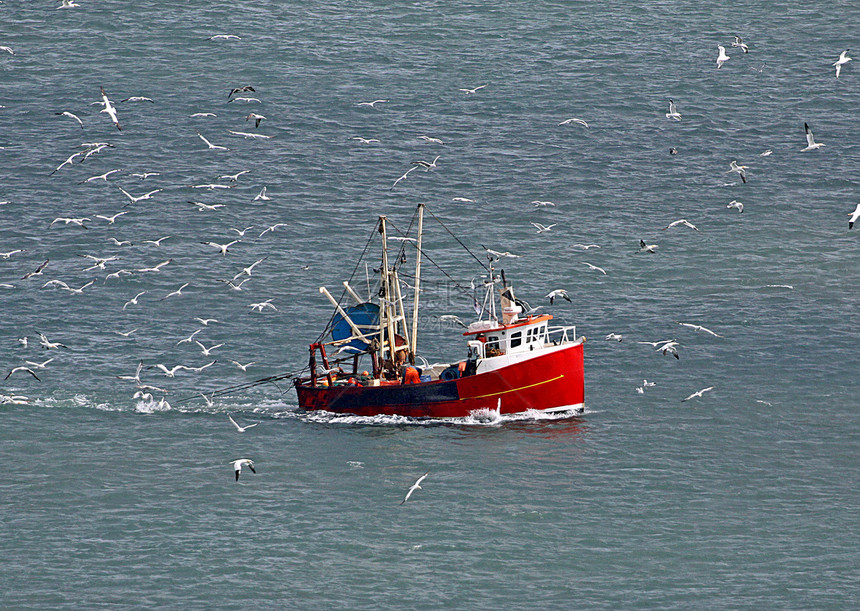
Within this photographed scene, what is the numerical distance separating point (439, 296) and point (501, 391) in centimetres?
2652

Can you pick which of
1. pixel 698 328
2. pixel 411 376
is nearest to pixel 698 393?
pixel 698 328

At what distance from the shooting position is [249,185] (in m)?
142

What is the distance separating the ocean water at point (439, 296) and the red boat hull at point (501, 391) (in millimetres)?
1671

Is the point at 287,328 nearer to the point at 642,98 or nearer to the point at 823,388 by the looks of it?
the point at 823,388

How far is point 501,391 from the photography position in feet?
303

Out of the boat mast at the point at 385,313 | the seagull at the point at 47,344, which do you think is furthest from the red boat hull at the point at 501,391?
the seagull at the point at 47,344

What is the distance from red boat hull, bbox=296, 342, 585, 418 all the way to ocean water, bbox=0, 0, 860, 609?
1.67 metres

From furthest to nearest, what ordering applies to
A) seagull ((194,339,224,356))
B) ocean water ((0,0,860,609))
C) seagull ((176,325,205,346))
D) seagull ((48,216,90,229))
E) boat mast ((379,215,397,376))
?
seagull ((48,216,90,229)) → seagull ((176,325,205,346)) → seagull ((194,339,224,356)) → boat mast ((379,215,397,376)) → ocean water ((0,0,860,609))

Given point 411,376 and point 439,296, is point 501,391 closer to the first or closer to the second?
point 411,376

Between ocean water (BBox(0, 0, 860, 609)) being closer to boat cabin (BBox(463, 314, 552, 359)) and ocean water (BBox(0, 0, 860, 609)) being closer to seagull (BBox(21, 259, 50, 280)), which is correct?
seagull (BBox(21, 259, 50, 280))

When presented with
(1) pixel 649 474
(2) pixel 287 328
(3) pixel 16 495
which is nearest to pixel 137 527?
(3) pixel 16 495

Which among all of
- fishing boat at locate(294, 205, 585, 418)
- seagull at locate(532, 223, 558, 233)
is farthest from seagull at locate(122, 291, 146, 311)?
seagull at locate(532, 223, 558, 233)

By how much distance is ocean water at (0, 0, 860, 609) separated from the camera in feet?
233

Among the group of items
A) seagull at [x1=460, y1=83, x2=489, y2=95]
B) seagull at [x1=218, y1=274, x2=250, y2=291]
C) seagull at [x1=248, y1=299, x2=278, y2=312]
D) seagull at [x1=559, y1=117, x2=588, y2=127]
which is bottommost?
seagull at [x1=248, y1=299, x2=278, y2=312]
